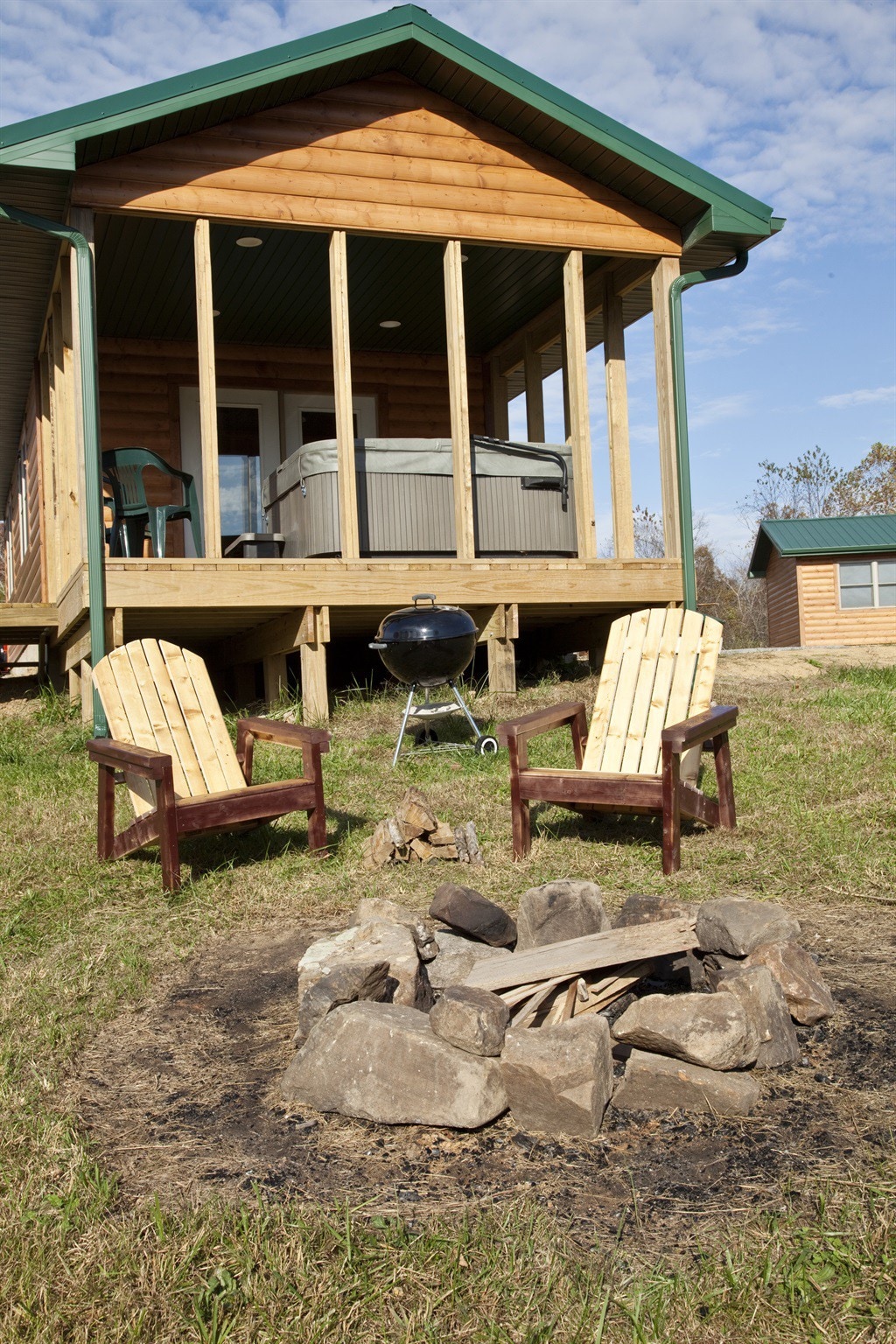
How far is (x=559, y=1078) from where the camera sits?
7.79 feet

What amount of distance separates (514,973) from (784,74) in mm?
8944

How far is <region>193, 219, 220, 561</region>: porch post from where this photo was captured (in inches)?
284

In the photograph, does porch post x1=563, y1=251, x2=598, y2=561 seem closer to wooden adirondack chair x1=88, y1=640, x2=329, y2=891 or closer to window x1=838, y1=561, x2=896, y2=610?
wooden adirondack chair x1=88, y1=640, x2=329, y2=891

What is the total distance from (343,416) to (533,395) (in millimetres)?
3766

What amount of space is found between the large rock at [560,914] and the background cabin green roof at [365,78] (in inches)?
221

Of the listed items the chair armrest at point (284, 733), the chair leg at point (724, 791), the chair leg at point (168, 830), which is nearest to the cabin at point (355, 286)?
the chair armrest at point (284, 733)

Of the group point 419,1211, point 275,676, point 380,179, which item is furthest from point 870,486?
point 419,1211

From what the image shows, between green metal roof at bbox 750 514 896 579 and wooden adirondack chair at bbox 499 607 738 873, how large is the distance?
55.1 feet

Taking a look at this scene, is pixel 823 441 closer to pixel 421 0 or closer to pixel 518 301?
pixel 518 301

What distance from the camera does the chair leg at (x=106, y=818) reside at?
4871mm

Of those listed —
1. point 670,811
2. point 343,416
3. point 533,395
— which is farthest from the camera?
point 533,395

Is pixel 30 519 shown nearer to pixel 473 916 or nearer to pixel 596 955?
pixel 473 916

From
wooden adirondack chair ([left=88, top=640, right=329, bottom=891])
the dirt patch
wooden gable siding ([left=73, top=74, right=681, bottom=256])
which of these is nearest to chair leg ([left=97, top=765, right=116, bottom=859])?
wooden adirondack chair ([left=88, top=640, right=329, bottom=891])

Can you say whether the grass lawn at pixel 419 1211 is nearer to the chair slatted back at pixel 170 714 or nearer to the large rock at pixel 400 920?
the large rock at pixel 400 920
